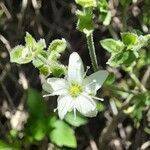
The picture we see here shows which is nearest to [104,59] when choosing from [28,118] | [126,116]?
[126,116]

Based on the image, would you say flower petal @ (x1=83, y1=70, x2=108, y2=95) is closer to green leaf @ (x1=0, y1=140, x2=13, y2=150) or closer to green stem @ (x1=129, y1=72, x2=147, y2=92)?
green stem @ (x1=129, y1=72, x2=147, y2=92)

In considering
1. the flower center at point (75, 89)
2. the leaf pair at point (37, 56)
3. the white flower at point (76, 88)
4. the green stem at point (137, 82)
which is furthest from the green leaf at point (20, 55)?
the green stem at point (137, 82)

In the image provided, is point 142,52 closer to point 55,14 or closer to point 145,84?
point 145,84

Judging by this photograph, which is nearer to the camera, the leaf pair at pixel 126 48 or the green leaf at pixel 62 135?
the leaf pair at pixel 126 48

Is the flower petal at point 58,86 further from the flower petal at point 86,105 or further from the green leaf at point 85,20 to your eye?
the green leaf at point 85,20

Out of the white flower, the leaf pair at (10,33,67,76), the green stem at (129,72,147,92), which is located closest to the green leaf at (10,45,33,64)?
the leaf pair at (10,33,67,76)

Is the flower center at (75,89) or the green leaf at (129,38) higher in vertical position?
the green leaf at (129,38)
